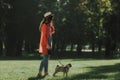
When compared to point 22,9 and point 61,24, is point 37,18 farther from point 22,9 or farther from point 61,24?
point 61,24

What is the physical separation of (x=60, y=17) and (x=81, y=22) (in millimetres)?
3878

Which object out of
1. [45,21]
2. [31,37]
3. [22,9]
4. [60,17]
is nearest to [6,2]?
[22,9]

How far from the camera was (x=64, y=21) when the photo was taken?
226ft

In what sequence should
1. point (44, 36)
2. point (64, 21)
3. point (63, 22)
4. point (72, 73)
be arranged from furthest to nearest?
1. point (64, 21)
2. point (63, 22)
3. point (72, 73)
4. point (44, 36)

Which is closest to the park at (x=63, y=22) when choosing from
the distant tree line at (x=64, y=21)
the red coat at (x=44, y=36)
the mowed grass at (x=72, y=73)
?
the distant tree line at (x=64, y=21)

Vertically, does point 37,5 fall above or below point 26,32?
above

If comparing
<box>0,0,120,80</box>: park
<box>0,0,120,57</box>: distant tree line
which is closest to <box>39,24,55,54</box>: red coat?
<box>0,0,120,80</box>: park

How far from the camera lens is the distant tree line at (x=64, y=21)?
194 feet

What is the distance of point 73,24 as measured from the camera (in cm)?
6744

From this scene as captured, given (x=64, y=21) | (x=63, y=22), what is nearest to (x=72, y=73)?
(x=63, y=22)

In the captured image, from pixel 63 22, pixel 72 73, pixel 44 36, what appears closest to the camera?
pixel 44 36

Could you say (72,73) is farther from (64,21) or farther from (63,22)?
(64,21)

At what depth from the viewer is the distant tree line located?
5903 cm

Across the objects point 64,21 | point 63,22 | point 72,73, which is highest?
point 64,21
